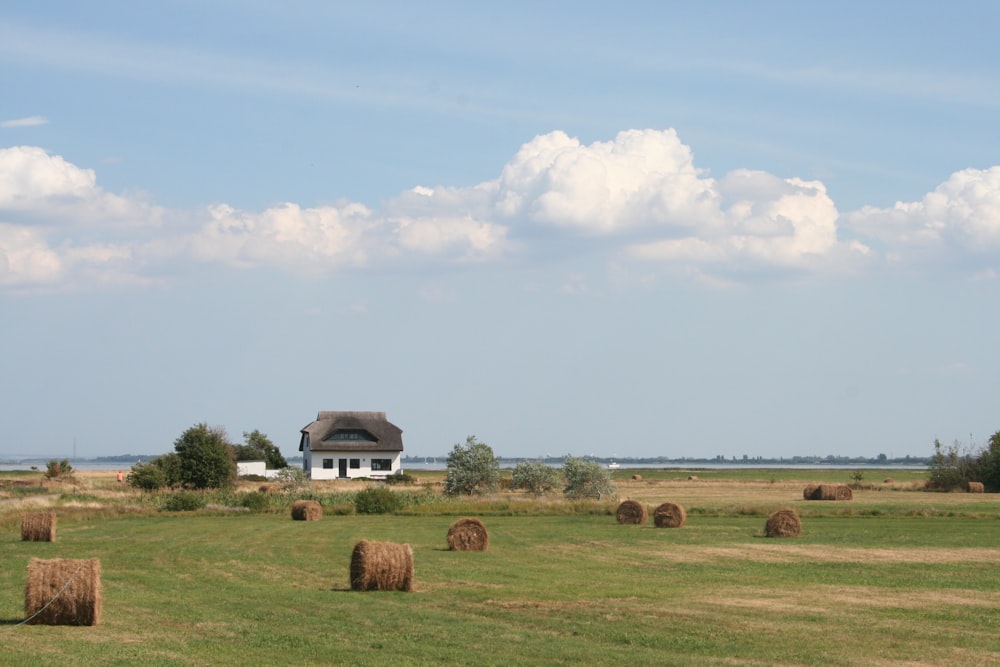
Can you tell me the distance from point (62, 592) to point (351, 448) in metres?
84.6

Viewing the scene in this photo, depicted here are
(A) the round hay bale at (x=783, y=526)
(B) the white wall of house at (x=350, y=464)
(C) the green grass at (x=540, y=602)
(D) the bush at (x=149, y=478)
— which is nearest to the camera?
(C) the green grass at (x=540, y=602)

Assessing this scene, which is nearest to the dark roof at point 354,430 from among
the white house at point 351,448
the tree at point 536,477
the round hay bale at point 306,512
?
the white house at point 351,448

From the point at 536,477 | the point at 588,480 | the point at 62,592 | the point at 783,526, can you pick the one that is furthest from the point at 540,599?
the point at 536,477

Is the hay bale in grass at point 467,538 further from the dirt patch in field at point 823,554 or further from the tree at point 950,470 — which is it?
the tree at point 950,470

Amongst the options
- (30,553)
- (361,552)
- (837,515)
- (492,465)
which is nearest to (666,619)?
(361,552)

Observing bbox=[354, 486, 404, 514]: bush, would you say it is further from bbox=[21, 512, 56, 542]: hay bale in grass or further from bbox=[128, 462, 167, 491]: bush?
bbox=[128, 462, 167, 491]: bush

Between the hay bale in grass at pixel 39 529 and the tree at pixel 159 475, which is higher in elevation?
the tree at pixel 159 475

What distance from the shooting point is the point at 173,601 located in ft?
74.7

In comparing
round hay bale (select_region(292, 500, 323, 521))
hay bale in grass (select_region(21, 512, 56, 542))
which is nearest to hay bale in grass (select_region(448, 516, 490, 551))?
hay bale in grass (select_region(21, 512, 56, 542))

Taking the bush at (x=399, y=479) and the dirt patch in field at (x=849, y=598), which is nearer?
the dirt patch in field at (x=849, y=598)

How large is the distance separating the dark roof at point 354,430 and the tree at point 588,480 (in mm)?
36659

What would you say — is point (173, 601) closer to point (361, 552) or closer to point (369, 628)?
point (361, 552)

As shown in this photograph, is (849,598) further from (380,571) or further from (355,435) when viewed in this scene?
(355,435)

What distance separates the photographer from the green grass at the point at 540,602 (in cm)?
1691
